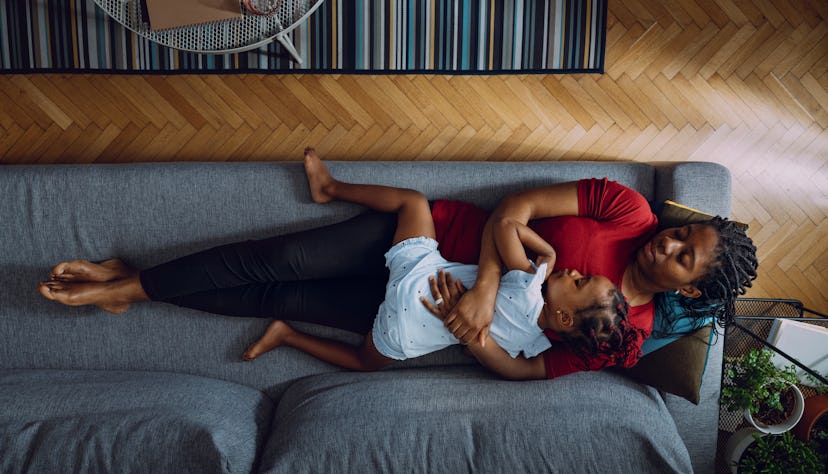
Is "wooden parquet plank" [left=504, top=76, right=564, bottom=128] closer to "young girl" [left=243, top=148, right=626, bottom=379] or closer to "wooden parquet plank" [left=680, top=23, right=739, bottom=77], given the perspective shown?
"wooden parquet plank" [left=680, top=23, right=739, bottom=77]

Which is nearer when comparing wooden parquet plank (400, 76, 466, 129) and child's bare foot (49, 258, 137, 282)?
child's bare foot (49, 258, 137, 282)

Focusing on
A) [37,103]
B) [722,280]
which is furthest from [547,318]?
[37,103]

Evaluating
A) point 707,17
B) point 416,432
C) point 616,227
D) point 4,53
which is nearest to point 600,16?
point 707,17

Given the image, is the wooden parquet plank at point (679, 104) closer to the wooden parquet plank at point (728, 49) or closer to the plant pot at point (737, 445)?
the wooden parquet plank at point (728, 49)

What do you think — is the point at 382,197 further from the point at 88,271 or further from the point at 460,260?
the point at 88,271

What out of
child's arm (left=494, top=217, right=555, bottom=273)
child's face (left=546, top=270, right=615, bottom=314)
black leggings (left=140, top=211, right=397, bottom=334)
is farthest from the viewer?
black leggings (left=140, top=211, right=397, bottom=334)

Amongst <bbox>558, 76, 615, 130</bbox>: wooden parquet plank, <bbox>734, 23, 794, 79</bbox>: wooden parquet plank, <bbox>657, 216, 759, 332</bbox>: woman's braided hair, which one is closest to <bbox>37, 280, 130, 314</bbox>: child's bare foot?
<bbox>657, 216, 759, 332</bbox>: woman's braided hair

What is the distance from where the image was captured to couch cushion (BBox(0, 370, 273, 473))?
1.58m

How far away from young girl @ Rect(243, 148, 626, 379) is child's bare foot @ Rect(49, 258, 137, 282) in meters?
0.52

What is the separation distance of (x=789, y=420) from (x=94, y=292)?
246 cm

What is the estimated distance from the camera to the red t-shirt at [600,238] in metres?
1.71

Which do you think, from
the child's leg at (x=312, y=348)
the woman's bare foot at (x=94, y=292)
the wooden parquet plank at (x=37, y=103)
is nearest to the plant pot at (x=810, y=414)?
the child's leg at (x=312, y=348)

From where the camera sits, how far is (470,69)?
233 cm

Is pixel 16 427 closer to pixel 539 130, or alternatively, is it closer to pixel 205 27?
pixel 205 27
